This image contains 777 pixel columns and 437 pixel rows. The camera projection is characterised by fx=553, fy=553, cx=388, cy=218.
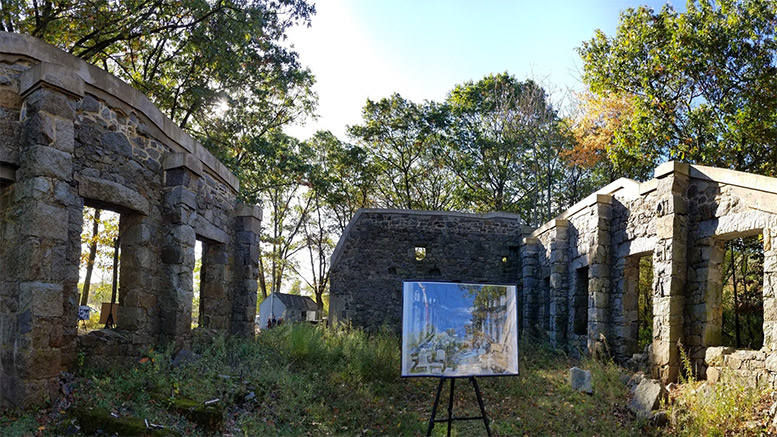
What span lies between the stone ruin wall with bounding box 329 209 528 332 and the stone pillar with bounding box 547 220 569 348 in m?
3.84

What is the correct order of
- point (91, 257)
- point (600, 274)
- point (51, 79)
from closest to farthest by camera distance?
point (51, 79) → point (600, 274) → point (91, 257)

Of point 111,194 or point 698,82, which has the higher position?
point 698,82

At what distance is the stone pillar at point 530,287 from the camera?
14.4 meters

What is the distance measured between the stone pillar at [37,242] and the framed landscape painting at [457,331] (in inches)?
145

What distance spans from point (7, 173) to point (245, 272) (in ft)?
17.0

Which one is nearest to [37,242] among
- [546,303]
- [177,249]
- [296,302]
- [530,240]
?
[177,249]

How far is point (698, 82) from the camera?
460 inches

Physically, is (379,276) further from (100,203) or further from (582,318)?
(100,203)

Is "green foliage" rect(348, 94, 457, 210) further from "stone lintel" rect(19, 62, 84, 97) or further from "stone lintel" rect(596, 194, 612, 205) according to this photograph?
"stone lintel" rect(19, 62, 84, 97)

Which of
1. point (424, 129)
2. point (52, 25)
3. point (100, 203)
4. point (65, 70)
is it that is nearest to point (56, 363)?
point (100, 203)

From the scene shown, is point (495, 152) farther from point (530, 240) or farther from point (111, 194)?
point (111, 194)

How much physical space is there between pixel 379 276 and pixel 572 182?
11954mm

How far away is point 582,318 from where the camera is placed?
38.7 ft

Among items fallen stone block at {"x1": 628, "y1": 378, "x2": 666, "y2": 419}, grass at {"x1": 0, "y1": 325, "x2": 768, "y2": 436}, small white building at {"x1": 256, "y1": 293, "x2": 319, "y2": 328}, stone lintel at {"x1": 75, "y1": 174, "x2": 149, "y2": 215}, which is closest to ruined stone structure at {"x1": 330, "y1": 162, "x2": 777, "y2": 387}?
fallen stone block at {"x1": 628, "y1": 378, "x2": 666, "y2": 419}
